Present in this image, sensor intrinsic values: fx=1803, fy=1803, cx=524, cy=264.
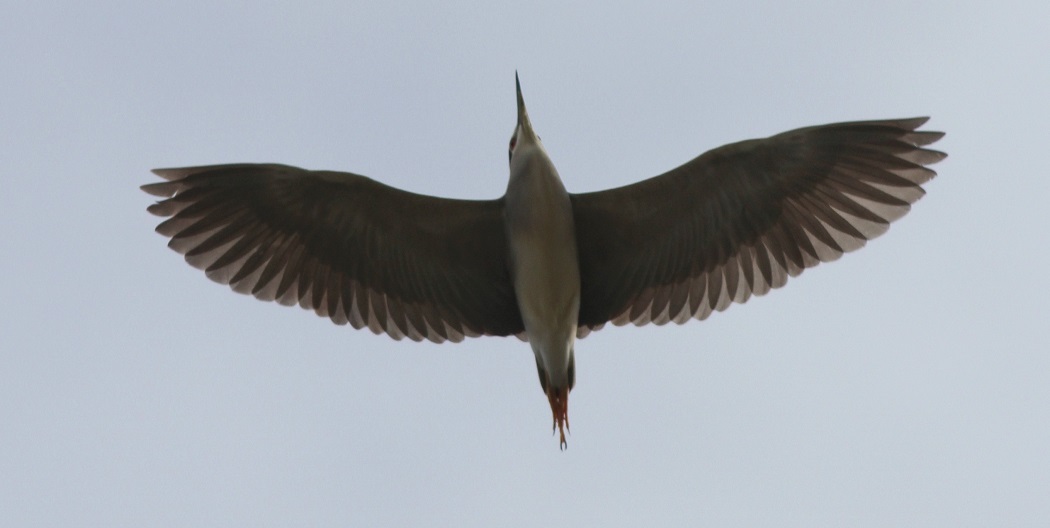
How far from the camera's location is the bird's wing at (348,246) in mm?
11203

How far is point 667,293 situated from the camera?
11.7 metres

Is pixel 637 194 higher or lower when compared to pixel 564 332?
higher

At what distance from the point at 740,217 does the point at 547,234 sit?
1289mm

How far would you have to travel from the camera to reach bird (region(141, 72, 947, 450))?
1110cm

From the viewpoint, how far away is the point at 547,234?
11023 mm

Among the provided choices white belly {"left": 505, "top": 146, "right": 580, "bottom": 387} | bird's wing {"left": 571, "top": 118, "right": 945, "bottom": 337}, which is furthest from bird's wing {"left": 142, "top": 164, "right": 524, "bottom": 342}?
bird's wing {"left": 571, "top": 118, "right": 945, "bottom": 337}

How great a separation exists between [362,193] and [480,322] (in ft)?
4.08

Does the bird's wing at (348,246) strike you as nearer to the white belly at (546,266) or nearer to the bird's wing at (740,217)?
the white belly at (546,266)

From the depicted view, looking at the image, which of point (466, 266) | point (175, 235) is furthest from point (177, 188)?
point (466, 266)

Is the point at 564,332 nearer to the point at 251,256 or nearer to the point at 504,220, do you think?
the point at 504,220

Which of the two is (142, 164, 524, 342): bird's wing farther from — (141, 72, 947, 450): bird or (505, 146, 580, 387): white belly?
(505, 146, 580, 387): white belly

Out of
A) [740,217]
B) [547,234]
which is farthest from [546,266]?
[740,217]

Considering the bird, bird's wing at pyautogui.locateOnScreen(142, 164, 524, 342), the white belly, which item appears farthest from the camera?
bird's wing at pyautogui.locateOnScreen(142, 164, 524, 342)

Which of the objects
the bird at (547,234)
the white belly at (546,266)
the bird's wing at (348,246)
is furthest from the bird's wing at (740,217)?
the bird's wing at (348,246)
